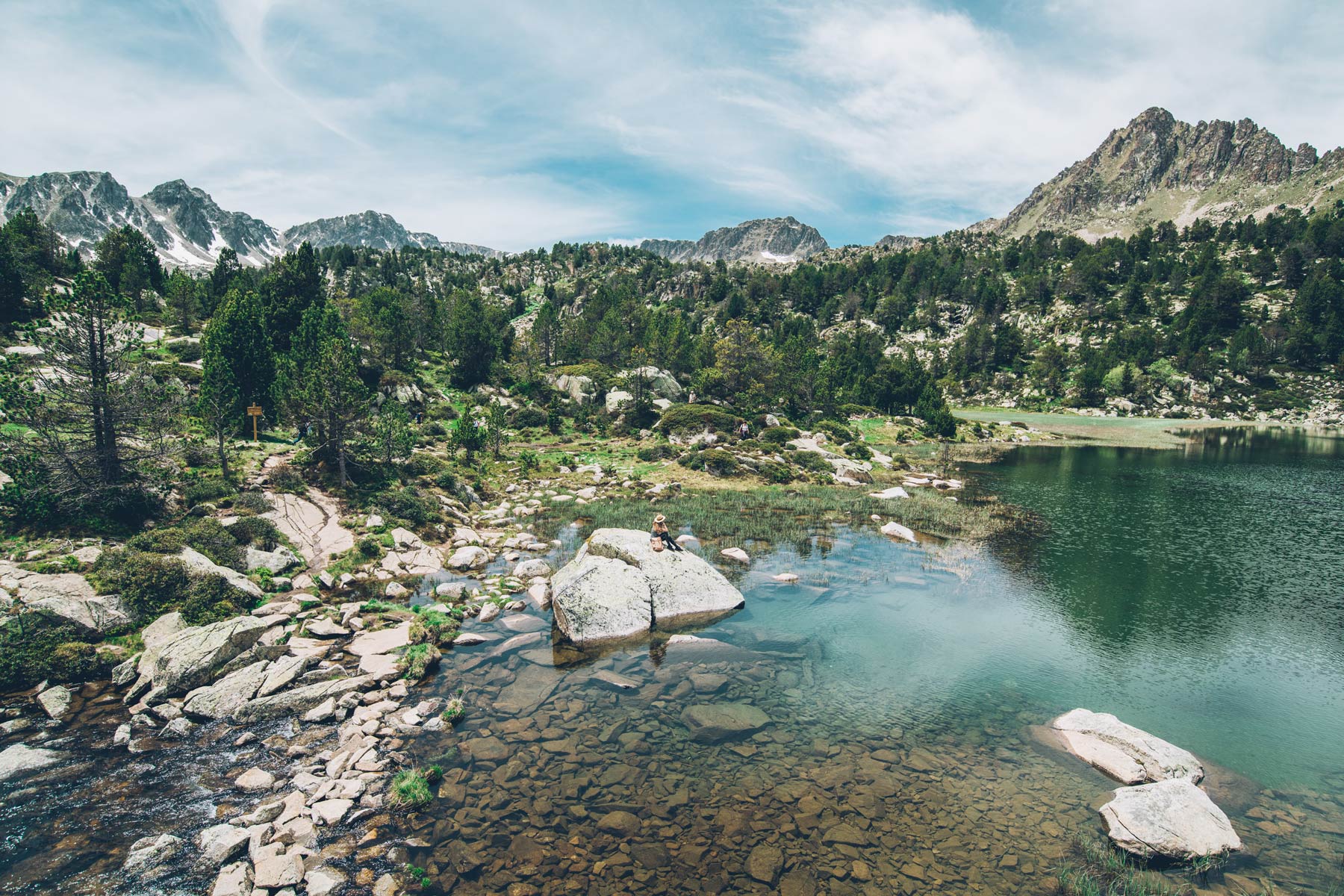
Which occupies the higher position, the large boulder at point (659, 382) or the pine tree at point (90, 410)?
the large boulder at point (659, 382)

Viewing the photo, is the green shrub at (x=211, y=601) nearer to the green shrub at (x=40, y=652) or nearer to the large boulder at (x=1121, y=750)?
the green shrub at (x=40, y=652)

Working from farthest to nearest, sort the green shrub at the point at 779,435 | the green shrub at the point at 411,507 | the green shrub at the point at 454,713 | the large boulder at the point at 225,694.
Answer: the green shrub at the point at 779,435 < the green shrub at the point at 411,507 < the green shrub at the point at 454,713 < the large boulder at the point at 225,694

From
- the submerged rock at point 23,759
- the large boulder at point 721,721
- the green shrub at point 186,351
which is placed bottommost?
the large boulder at point 721,721

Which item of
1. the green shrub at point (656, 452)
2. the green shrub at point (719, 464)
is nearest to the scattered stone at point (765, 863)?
the green shrub at point (719, 464)

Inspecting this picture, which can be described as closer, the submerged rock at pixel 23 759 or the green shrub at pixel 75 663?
the submerged rock at pixel 23 759

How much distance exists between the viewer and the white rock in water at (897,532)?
118 ft

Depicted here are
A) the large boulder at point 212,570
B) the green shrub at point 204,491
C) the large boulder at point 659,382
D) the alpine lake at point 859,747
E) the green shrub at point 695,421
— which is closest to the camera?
the alpine lake at point 859,747

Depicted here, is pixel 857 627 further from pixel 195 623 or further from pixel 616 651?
pixel 195 623

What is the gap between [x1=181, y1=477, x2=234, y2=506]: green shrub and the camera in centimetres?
2754

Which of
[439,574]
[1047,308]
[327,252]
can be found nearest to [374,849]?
[439,574]

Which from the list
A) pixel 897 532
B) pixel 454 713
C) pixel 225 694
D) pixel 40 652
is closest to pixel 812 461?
pixel 897 532

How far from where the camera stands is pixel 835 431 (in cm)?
7419

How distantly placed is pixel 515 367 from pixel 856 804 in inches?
3688

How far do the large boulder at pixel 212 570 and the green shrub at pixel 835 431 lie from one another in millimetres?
63571
